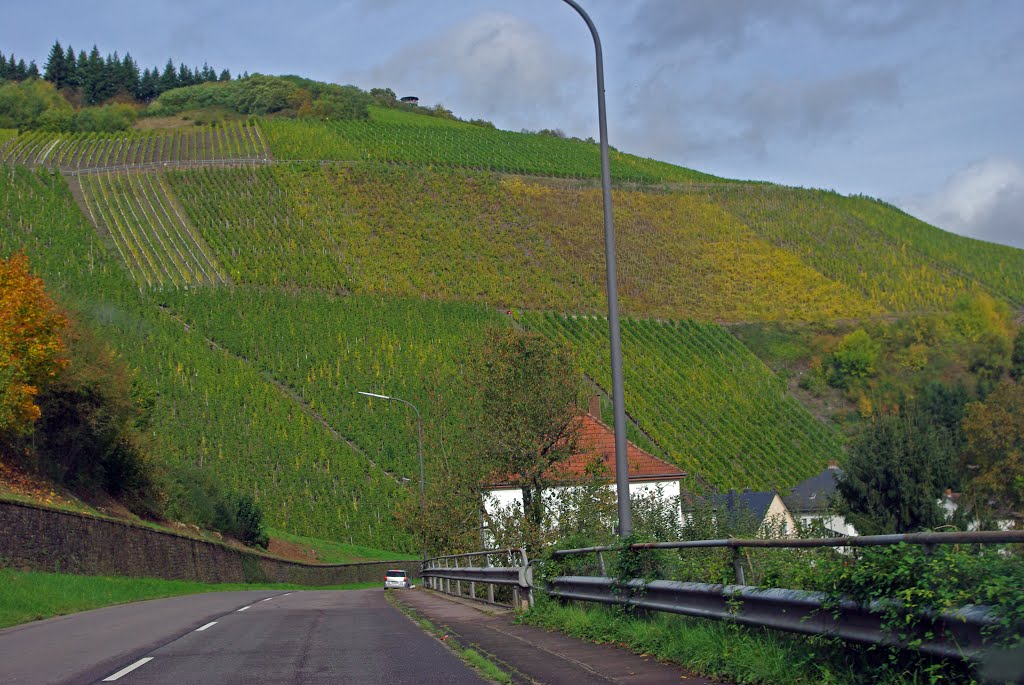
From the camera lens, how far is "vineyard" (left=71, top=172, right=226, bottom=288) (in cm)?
8506

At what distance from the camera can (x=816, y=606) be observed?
8312mm

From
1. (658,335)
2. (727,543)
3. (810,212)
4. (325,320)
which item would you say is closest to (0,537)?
(727,543)

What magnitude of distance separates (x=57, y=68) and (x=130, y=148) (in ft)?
281

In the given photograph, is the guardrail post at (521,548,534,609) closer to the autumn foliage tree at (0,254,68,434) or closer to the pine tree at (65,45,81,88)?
the autumn foliage tree at (0,254,68,434)

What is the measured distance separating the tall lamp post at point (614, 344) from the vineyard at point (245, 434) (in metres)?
41.5

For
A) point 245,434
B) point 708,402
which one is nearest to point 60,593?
point 245,434

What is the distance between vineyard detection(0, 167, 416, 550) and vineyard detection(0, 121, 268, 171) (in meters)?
41.8

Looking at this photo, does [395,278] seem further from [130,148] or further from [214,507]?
[130,148]

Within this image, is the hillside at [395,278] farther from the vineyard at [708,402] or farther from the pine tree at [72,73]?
the pine tree at [72,73]

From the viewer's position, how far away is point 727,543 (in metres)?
9.86

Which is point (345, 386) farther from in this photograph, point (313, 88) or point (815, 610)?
point (313, 88)

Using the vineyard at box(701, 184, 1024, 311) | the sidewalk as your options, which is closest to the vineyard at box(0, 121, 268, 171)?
the vineyard at box(701, 184, 1024, 311)

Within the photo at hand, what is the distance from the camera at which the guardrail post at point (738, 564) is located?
32.4 feet

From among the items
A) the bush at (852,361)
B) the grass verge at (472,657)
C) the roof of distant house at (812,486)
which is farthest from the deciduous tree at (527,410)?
the bush at (852,361)
